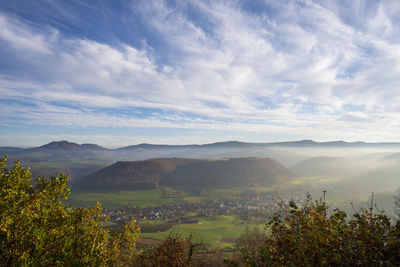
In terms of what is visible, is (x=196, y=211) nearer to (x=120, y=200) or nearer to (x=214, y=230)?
(x=214, y=230)

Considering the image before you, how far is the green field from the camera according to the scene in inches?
2638

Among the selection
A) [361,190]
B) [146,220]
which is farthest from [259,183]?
[146,220]

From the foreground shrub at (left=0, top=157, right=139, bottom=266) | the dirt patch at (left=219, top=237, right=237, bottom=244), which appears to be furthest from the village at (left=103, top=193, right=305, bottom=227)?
the foreground shrub at (left=0, top=157, right=139, bottom=266)

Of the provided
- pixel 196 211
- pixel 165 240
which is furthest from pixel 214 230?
pixel 165 240

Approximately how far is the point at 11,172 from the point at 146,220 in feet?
313

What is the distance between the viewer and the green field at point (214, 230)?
220ft

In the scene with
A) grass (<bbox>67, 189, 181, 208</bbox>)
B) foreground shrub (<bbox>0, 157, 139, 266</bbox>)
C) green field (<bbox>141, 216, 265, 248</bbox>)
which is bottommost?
grass (<bbox>67, 189, 181, 208</bbox>)

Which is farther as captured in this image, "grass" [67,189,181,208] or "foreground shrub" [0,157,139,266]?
"grass" [67,189,181,208]

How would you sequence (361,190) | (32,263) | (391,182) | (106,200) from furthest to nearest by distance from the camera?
(391,182) → (361,190) → (106,200) → (32,263)

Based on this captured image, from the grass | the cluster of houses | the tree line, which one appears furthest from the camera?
the grass

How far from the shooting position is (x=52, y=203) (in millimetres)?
12227

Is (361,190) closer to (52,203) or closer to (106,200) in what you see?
(106,200)

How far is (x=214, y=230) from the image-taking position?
82.1 metres

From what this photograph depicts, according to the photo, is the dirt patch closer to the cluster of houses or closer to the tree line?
the cluster of houses
